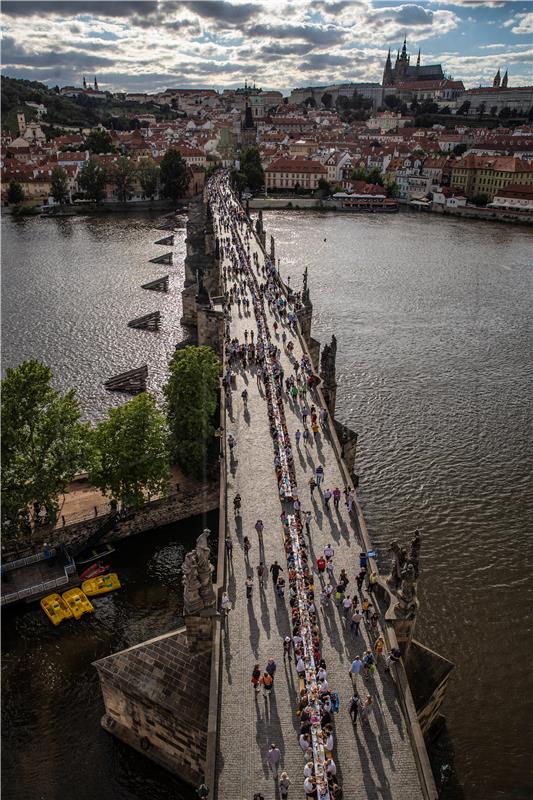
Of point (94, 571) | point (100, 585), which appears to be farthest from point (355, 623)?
point (94, 571)

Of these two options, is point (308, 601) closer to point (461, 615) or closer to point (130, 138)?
point (461, 615)

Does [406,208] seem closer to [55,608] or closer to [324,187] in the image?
[324,187]

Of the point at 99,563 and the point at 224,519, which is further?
the point at 99,563

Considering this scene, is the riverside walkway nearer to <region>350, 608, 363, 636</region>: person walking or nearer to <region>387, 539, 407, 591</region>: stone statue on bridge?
<region>350, 608, 363, 636</region>: person walking

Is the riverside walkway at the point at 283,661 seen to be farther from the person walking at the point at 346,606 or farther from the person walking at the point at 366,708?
the person walking at the point at 346,606

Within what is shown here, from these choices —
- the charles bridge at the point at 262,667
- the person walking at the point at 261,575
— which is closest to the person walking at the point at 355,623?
the charles bridge at the point at 262,667

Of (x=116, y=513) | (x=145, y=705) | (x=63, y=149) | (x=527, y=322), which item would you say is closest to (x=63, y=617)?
(x=116, y=513)
